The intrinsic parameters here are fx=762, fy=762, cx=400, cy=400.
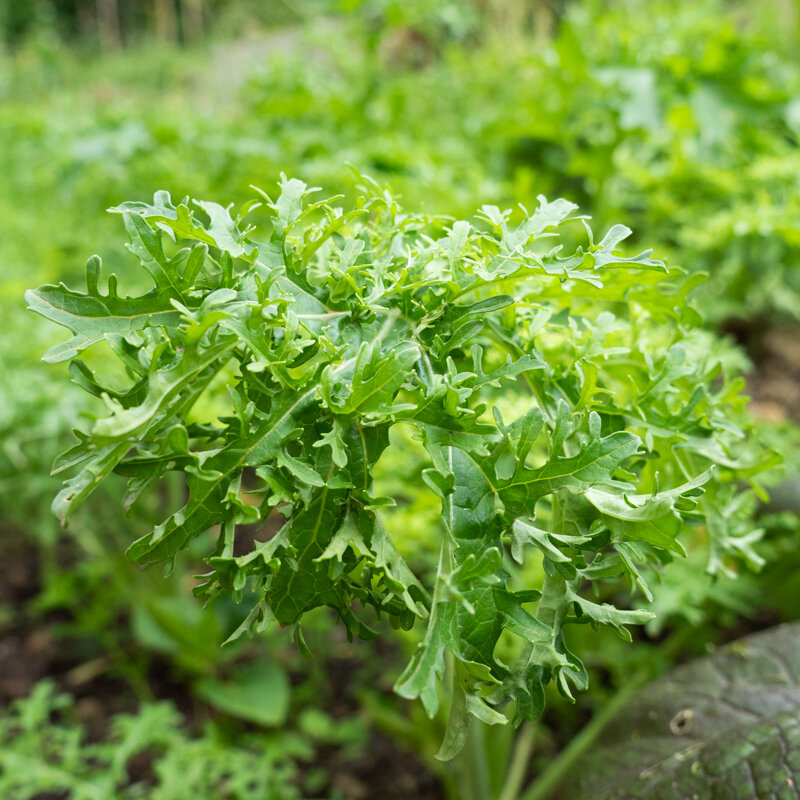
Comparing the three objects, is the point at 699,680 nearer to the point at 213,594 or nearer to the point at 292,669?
the point at 213,594

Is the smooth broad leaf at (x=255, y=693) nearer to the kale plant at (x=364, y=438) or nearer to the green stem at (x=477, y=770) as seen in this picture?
the green stem at (x=477, y=770)

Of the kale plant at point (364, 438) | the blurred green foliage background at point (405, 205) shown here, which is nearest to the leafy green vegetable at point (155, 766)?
the blurred green foliage background at point (405, 205)

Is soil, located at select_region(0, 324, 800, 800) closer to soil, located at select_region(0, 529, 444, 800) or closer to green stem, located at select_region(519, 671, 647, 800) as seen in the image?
soil, located at select_region(0, 529, 444, 800)

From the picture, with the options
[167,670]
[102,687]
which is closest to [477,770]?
[167,670]

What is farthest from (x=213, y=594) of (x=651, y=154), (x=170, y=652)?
(x=651, y=154)

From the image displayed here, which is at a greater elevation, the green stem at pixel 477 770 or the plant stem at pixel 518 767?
the green stem at pixel 477 770

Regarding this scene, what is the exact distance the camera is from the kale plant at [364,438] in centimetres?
63

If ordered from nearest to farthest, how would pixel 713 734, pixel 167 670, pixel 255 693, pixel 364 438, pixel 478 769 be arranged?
1. pixel 364 438
2. pixel 713 734
3. pixel 478 769
4. pixel 255 693
5. pixel 167 670

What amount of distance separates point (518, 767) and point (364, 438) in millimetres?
1109

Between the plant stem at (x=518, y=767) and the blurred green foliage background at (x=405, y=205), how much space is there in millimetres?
129

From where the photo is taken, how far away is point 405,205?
2004mm

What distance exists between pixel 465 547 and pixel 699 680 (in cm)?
77

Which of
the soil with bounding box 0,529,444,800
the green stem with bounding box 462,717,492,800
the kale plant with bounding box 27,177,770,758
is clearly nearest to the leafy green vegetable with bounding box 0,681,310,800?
the soil with bounding box 0,529,444,800

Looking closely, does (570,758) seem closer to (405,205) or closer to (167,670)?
(167,670)
